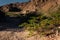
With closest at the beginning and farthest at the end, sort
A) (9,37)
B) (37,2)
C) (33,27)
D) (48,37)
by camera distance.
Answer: (48,37), (9,37), (33,27), (37,2)

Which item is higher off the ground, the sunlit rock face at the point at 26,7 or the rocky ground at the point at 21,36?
the rocky ground at the point at 21,36

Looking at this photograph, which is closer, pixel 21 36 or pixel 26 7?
pixel 21 36

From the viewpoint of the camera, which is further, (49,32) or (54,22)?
(54,22)

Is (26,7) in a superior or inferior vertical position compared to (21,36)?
inferior

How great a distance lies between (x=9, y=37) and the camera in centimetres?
1015

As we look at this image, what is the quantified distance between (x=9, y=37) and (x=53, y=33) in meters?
2.03

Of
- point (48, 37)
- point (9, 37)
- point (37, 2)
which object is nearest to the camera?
point (48, 37)

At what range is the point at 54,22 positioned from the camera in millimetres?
11383

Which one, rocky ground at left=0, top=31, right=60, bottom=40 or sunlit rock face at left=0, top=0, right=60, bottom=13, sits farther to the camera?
sunlit rock face at left=0, top=0, right=60, bottom=13

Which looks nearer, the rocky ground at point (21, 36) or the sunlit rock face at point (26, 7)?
the rocky ground at point (21, 36)

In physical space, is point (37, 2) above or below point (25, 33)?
below

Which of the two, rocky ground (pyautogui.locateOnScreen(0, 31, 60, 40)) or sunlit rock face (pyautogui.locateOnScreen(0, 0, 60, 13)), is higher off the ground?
rocky ground (pyautogui.locateOnScreen(0, 31, 60, 40))

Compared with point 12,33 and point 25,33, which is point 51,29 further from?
point 12,33

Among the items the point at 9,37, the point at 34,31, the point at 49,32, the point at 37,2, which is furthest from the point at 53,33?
the point at 37,2
